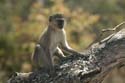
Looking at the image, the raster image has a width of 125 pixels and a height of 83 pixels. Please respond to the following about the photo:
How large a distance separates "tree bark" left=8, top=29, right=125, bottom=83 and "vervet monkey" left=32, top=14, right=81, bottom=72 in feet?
3.38

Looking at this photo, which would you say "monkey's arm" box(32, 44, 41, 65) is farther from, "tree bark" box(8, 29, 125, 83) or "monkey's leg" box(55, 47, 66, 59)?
"tree bark" box(8, 29, 125, 83)

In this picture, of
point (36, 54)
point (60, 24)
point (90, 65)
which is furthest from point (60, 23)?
point (90, 65)

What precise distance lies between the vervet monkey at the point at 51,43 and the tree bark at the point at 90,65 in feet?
3.38

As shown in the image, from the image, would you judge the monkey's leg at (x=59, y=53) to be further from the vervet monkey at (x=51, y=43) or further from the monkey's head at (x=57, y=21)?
the monkey's head at (x=57, y=21)

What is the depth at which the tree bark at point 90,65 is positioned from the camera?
→ 6.87m

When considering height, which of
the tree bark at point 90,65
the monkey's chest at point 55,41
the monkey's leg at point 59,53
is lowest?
the tree bark at point 90,65

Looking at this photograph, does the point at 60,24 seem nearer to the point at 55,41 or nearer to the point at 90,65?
the point at 55,41

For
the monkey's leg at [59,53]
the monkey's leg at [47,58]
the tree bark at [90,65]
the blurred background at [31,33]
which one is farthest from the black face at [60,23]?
the blurred background at [31,33]

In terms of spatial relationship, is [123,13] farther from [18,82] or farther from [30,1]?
[18,82]

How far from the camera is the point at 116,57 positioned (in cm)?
700

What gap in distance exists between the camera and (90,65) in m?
7.07

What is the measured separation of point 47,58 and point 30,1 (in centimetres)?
1776

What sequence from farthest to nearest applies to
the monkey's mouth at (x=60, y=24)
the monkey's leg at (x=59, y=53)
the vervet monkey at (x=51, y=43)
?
the monkey's mouth at (x=60, y=24)
the monkey's leg at (x=59, y=53)
the vervet monkey at (x=51, y=43)

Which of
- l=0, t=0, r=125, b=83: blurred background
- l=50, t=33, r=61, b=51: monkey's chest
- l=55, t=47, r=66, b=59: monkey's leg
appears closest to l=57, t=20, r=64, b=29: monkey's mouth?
l=50, t=33, r=61, b=51: monkey's chest
